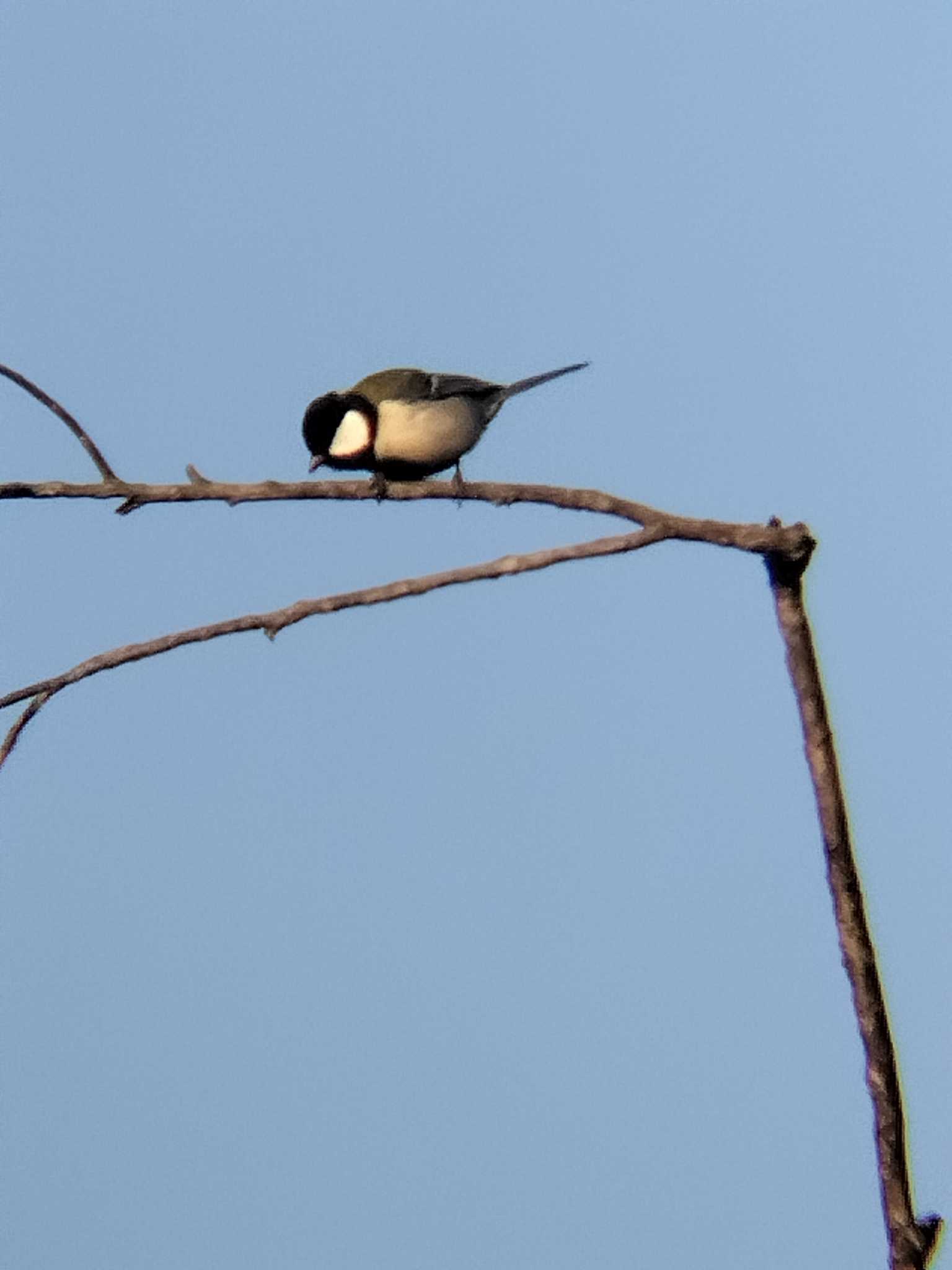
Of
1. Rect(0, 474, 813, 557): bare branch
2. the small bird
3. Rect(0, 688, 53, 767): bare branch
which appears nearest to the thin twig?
Rect(0, 474, 813, 557): bare branch

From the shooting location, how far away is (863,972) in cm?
205

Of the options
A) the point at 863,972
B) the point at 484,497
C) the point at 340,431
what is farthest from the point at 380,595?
the point at 340,431

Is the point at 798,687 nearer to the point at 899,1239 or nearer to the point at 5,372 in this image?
the point at 899,1239

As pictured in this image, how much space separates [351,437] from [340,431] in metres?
0.05

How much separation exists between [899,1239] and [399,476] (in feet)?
16.2

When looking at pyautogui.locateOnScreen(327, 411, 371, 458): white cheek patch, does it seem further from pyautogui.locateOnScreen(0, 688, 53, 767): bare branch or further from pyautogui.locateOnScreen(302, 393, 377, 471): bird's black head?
pyautogui.locateOnScreen(0, 688, 53, 767): bare branch

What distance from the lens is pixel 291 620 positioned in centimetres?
216

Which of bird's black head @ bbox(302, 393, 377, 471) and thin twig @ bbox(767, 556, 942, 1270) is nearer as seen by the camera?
thin twig @ bbox(767, 556, 942, 1270)

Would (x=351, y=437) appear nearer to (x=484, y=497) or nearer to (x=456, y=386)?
(x=456, y=386)

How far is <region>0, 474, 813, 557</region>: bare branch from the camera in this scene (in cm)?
212

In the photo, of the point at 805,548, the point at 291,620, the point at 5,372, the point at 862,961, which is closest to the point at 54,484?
the point at 5,372

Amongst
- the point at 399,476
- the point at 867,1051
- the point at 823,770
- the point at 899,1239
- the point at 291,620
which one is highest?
the point at 399,476

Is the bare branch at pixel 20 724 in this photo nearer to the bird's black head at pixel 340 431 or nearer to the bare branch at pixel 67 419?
the bare branch at pixel 67 419

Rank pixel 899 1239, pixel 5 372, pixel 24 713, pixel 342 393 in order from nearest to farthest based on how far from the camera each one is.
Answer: pixel 899 1239
pixel 24 713
pixel 5 372
pixel 342 393
